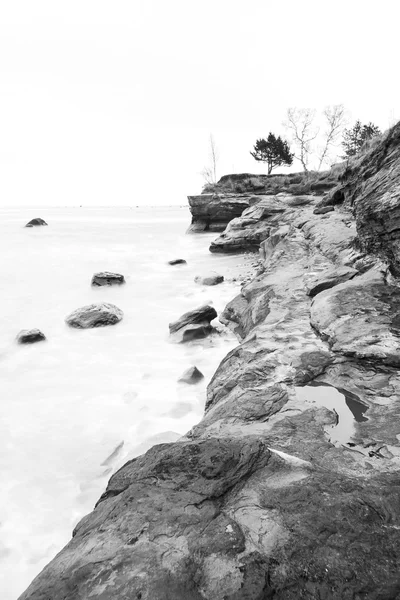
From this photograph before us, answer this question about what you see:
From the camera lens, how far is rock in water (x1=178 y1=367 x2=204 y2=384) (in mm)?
4512

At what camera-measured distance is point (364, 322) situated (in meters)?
3.15

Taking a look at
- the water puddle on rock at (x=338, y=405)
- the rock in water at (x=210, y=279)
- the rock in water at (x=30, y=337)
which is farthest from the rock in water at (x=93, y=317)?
the water puddle on rock at (x=338, y=405)

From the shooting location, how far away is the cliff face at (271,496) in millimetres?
1128

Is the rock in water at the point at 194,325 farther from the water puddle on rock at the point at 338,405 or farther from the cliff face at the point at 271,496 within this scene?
the water puddle on rock at the point at 338,405

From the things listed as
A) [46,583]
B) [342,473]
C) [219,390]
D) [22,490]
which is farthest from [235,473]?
[22,490]

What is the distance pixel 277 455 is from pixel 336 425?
2.00 feet

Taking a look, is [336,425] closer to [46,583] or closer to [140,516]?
[140,516]

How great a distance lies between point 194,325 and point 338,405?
3.89 metres

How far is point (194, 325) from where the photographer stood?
605 cm

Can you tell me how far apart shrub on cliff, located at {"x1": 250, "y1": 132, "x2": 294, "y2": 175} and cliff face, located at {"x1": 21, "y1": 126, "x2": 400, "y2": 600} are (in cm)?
4010

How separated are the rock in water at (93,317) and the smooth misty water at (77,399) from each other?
194 mm

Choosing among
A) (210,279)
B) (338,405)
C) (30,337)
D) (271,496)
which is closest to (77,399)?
(30,337)

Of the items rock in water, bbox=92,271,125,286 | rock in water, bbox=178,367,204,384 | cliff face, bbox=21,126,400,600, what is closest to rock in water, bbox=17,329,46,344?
rock in water, bbox=178,367,204,384

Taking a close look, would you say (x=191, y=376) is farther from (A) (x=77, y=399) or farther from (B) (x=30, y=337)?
(B) (x=30, y=337)
